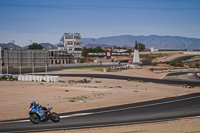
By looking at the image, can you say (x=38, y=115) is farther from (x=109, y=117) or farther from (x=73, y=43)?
(x=73, y=43)

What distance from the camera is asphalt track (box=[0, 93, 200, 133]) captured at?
1664cm

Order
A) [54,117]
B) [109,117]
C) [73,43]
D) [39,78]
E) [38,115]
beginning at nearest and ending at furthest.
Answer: [38,115]
[54,117]
[109,117]
[39,78]
[73,43]

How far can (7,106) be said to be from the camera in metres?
24.0

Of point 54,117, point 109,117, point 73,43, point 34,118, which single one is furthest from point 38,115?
point 73,43

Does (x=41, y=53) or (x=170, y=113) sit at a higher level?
(x=41, y=53)

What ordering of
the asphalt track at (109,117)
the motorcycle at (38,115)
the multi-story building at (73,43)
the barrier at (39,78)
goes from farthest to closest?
the multi-story building at (73,43) → the barrier at (39,78) → the motorcycle at (38,115) → the asphalt track at (109,117)

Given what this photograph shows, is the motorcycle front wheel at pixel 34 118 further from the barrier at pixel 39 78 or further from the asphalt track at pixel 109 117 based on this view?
the barrier at pixel 39 78

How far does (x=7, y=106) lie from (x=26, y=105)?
171 cm

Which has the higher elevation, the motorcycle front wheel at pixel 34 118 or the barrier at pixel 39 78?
the barrier at pixel 39 78

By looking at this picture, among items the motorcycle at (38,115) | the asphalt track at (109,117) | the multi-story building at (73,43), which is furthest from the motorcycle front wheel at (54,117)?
the multi-story building at (73,43)

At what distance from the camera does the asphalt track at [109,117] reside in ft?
54.6

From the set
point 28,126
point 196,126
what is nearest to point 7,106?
point 28,126

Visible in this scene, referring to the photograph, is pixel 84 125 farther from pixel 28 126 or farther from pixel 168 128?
pixel 168 128

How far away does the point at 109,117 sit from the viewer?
64.8ft
